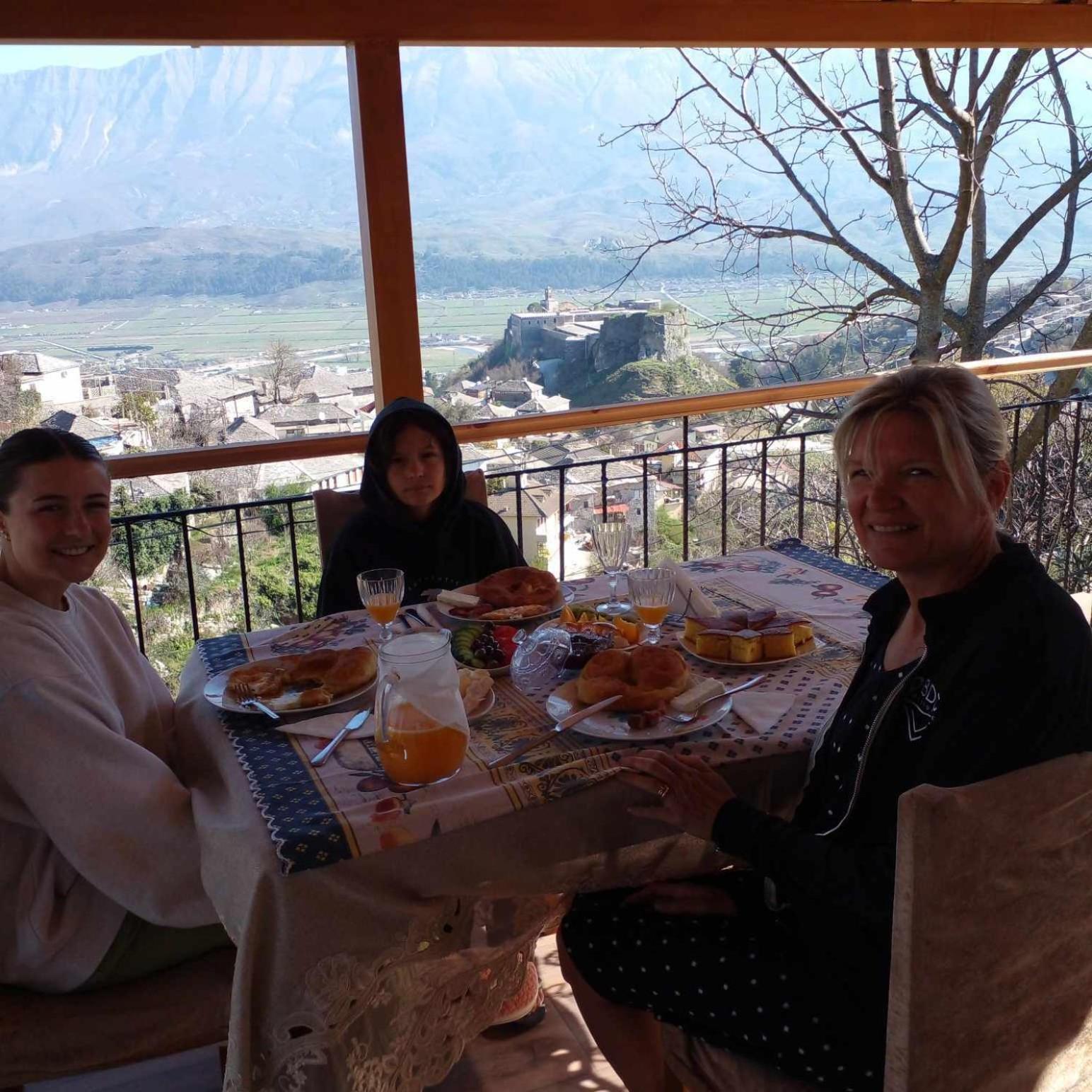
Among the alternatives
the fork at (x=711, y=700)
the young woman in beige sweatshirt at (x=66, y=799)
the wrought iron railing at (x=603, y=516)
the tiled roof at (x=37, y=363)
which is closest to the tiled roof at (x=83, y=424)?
the tiled roof at (x=37, y=363)

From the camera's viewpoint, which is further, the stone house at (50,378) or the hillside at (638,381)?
the hillside at (638,381)

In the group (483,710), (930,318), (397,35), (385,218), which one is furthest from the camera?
(930,318)

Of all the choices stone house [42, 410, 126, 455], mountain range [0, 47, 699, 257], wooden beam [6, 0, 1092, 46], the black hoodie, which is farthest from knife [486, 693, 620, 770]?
stone house [42, 410, 126, 455]

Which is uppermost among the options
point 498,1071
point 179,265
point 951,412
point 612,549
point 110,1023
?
point 179,265

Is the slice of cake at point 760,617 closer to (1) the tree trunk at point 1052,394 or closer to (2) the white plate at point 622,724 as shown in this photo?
(2) the white plate at point 622,724

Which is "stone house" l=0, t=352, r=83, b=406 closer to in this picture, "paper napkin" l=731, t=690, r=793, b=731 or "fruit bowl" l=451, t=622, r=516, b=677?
"fruit bowl" l=451, t=622, r=516, b=677

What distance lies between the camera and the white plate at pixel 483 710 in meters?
1.50

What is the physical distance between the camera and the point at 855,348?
8031mm

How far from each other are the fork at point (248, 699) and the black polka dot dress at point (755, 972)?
21.9 inches

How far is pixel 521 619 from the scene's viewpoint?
192cm

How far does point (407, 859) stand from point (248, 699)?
0.48 metres

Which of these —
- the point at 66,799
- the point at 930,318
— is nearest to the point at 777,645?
the point at 66,799

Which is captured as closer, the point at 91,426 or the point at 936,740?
the point at 936,740

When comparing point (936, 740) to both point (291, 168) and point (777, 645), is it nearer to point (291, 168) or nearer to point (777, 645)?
point (777, 645)
